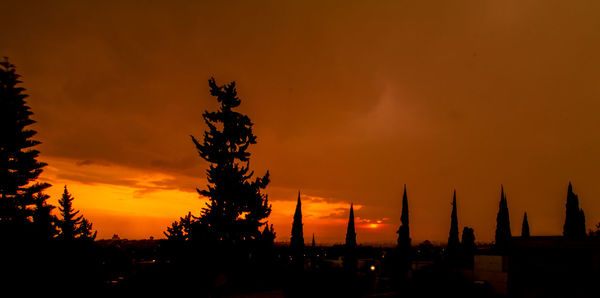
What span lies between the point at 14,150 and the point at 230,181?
1209cm

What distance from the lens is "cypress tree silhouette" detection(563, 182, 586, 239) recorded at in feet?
139

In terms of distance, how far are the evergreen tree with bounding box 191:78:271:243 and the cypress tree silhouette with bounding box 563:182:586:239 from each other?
4184 centimetres

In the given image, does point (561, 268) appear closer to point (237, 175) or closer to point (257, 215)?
point (257, 215)

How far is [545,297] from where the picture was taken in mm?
19828

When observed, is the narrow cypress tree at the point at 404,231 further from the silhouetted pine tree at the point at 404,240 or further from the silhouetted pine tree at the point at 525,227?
the silhouetted pine tree at the point at 525,227

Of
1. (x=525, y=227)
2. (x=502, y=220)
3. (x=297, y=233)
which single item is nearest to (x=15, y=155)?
(x=297, y=233)

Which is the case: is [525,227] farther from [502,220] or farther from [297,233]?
[297,233]

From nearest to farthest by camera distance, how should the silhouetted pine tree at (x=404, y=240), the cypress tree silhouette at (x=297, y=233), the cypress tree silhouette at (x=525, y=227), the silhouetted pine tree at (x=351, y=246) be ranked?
the silhouetted pine tree at (x=404, y=240), the silhouetted pine tree at (x=351, y=246), the cypress tree silhouette at (x=297, y=233), the cypress tree silhouette at (x=525, y=227)

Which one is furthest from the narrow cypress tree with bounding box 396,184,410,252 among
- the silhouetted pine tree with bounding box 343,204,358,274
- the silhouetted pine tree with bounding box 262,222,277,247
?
the silhouetted pine tree with bounding box 262,222,277,247

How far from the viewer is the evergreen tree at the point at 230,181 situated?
1823cm

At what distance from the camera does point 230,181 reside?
1820 centimetres

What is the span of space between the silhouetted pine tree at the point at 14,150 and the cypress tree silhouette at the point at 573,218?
2069 inches

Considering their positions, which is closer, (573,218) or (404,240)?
(573,218)

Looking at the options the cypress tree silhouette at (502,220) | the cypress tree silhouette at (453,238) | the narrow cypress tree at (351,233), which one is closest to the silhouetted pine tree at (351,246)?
the narrow cypress tree at (351,233)
